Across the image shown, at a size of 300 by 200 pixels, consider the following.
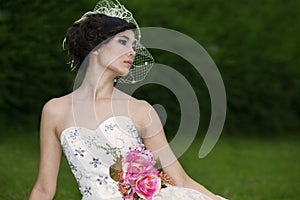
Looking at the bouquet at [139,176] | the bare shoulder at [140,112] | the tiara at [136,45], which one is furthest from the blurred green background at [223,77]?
the bouquet at [139,176]

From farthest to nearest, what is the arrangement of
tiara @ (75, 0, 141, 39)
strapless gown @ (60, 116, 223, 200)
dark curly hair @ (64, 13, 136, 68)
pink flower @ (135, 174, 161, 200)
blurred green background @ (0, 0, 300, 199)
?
blurred green background @ (0, 0, 300, 199) → tiara @ (75, 0, 141, 39) → dark curly hair @ (64, 13, 136, 68) → strapless gown @ (60, 116, 223, 200) → pink flower @ (135, 174, 161, 200)

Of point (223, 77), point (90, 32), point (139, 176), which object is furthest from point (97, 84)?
point (223, 77)

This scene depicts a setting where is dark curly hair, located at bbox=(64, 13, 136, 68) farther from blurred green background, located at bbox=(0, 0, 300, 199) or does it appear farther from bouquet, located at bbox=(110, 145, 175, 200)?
blurred green background, located at bbox=(0, 0, 300, 199)

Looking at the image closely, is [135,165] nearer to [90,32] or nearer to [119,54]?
[119,54]

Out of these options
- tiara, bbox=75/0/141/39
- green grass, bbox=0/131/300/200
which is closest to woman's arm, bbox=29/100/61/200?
tiara, bbox=75/0/141/39

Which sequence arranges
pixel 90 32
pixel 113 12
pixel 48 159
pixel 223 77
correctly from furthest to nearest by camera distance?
pixel 223 77 → pixel 113 12 → pixel 90 32 → pixel 48 159

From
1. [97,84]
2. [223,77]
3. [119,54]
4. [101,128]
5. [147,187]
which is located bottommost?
[223,77]

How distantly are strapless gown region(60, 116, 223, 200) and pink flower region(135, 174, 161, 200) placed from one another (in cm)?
12

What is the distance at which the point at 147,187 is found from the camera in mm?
3379

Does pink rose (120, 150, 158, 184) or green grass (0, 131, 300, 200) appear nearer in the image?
pink rose (120, 150, 158, 184)

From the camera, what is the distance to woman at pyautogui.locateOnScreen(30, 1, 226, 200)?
11.6 feet

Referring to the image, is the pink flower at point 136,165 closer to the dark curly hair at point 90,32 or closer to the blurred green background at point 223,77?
the dark curly hair at point 90,32

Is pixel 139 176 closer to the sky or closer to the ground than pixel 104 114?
closer to the ground

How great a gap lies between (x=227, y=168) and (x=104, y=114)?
189 inches
